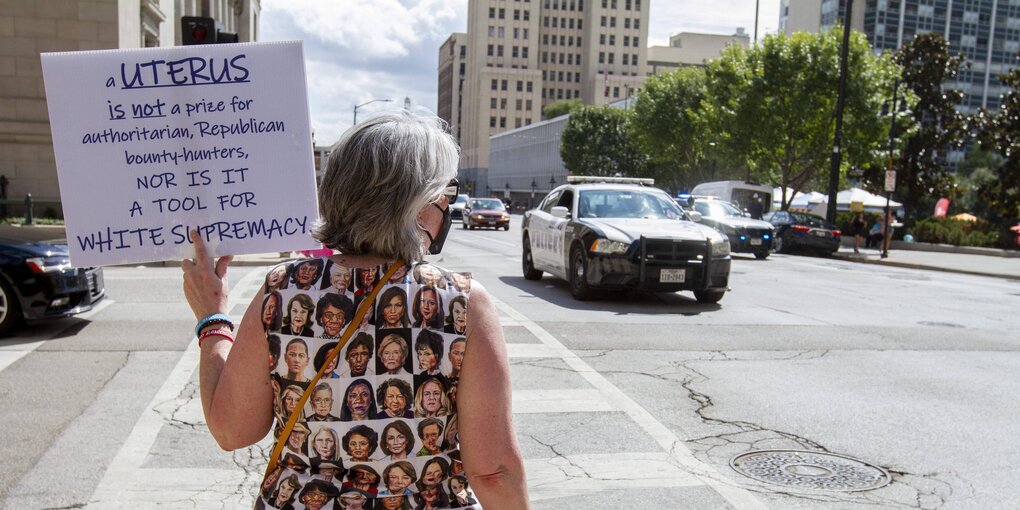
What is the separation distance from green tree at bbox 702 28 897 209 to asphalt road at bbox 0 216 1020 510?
28.5 meters

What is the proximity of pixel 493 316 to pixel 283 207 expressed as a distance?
758mm

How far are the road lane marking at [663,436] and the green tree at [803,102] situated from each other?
110 feet

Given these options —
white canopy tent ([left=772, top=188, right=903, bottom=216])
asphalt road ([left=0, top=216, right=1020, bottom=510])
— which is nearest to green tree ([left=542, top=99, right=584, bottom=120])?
white canopy tent ([left=772, top=188, right=903, bottom=216])

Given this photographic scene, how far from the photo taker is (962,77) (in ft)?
366

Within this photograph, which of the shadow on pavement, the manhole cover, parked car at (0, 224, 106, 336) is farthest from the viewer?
the shadow on pavement

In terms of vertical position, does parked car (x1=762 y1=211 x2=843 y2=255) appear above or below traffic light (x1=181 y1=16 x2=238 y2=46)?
below

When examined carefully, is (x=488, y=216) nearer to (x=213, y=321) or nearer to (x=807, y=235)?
(x=807, y=235)

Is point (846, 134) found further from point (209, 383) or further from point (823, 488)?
point (209, 383)

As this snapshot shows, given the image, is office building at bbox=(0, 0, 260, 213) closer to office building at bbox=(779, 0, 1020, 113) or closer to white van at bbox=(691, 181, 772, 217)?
white van at bbox=(691, 181, 772, 217)

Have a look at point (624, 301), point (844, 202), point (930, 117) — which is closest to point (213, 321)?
point (624, 301)

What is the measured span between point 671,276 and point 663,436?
6.56 meters

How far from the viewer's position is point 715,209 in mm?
29078

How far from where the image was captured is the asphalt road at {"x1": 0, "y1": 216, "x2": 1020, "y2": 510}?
4.73 metres

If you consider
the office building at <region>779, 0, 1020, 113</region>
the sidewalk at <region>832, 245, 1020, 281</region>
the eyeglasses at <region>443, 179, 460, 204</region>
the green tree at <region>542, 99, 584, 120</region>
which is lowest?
the sidewalk at <region>832, 245, 1020, 281</region>
